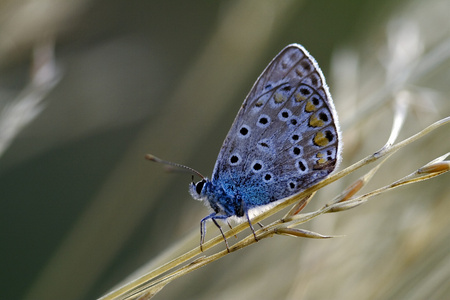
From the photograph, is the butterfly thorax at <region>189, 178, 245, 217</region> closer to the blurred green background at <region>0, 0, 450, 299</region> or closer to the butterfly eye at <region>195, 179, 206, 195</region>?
the butterfly eye at <region>195, 179, 206, 195</region>

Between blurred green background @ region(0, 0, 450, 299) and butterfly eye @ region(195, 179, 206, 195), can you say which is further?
butterfly eye @ region(195, 179, 206, 195)

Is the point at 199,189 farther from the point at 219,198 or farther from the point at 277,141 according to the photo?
the point at 277,141

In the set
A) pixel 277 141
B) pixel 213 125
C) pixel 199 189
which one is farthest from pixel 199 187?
pixel 213 125

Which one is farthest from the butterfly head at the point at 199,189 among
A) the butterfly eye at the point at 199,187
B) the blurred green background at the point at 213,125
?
the blurred green background at the point at 213,125

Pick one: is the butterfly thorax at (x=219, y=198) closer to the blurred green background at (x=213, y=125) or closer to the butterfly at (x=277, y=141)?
the butterfly at (x=277, y=141)

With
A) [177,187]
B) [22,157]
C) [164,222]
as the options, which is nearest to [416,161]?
[164,222]

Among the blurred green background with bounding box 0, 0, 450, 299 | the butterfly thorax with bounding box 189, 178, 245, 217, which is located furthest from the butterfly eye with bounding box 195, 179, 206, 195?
the blurred green background with bounding box 0, 0, 450, 299

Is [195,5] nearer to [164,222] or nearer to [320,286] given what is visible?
[164,222]
